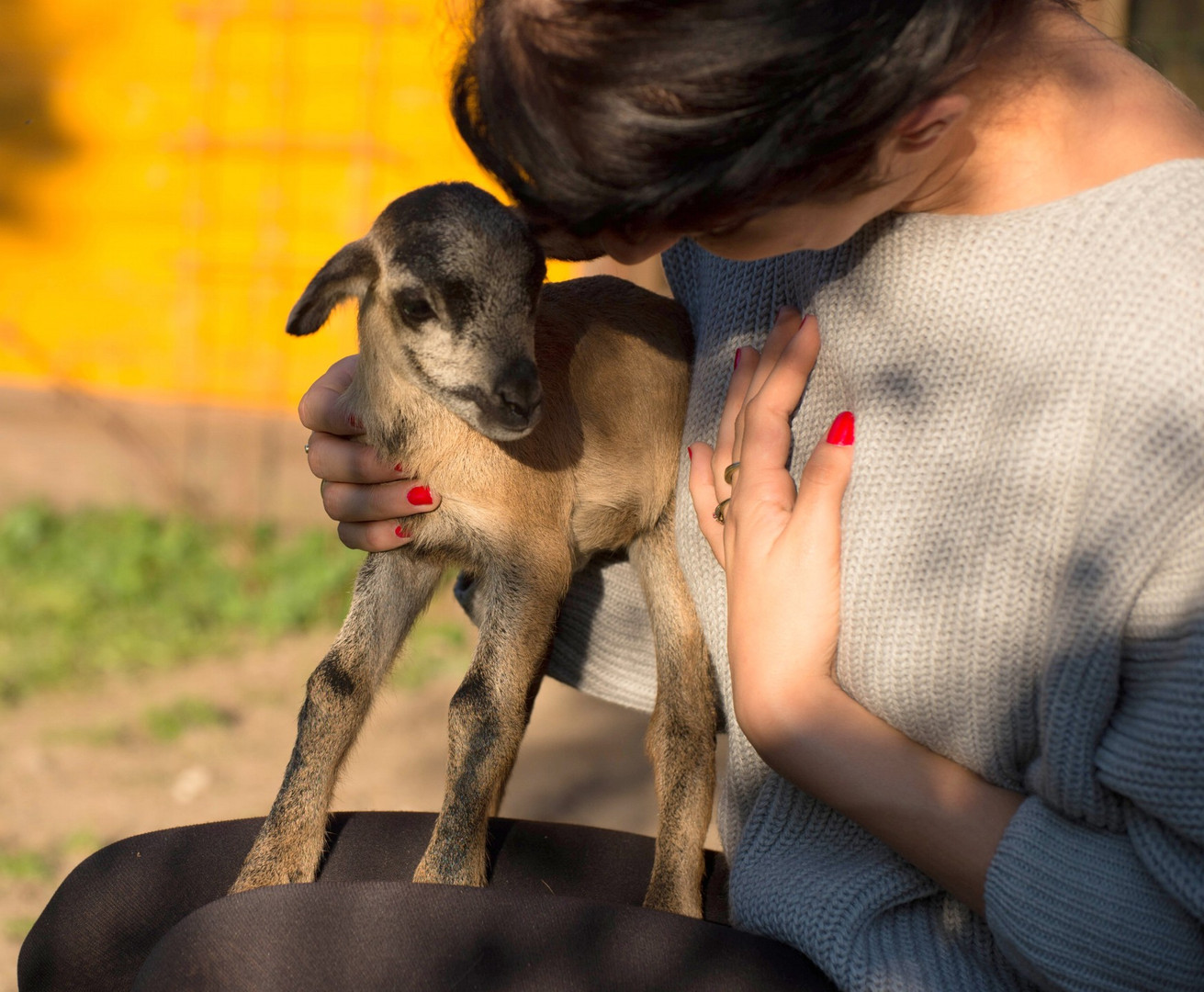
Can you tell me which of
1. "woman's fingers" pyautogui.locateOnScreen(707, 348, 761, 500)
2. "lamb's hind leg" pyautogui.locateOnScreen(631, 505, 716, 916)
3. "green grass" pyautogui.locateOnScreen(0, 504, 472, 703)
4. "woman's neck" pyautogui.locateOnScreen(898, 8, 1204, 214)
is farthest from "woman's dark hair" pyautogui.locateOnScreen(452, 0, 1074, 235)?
"green grass" pyautogui.locateOnScreen(0, 504, 472, 703)

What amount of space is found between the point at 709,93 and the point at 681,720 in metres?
1.43

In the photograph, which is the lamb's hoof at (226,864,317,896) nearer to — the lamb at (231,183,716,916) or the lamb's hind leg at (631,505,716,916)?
the lamb at (231,183,716,916)

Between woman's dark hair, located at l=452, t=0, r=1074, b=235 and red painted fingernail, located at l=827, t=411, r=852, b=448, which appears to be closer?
woman's dark hair, located at l=452, t=0, r=1074, b=235

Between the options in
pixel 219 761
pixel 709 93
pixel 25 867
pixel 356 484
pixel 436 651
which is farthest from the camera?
pixel 436 651

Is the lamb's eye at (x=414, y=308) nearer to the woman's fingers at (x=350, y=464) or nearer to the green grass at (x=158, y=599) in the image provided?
the woman's fingers at (x=350, y=464)

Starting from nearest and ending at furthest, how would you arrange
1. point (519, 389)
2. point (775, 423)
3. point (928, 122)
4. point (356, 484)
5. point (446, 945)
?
point (928, 122) < point (446, 945) < point (775, 423) < point (519, 389) < point (356, 484)

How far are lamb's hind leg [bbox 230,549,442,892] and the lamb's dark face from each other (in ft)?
1.36

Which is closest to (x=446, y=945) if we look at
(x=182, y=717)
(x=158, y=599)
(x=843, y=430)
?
(x=843, y=430)

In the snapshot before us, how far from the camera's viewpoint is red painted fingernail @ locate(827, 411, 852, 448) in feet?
6.10

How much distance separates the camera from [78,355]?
22.5 ft

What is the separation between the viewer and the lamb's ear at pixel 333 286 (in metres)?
2.38

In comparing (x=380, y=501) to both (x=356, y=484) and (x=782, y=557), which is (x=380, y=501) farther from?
(x=782, y=557)

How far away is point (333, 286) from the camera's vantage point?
2406mm

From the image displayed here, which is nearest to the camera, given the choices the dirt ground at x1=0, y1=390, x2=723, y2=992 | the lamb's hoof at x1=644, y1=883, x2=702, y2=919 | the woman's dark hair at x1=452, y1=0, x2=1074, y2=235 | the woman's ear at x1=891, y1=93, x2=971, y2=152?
the woman's dark hair at x1=452, y1=0, x2=1074, y2=235
